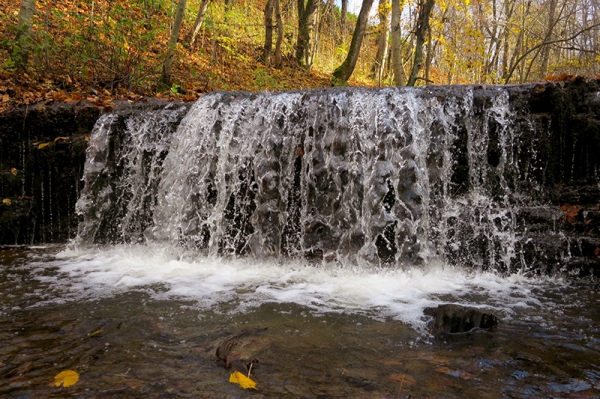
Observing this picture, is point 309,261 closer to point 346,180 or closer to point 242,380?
point 346,180

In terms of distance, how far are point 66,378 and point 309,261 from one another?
127 inches

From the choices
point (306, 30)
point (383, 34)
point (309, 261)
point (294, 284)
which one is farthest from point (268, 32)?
point (294, 284)

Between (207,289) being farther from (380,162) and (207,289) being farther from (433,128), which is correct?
(433,128)

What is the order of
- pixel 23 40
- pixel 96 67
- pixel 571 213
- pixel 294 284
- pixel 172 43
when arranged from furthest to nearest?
1. pixel 96 67
2. pixel 172 43
3. pixel 23 40
4. pixel 571 213
5. pixel 294 284

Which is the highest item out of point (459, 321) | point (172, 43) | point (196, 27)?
point (196, 27)

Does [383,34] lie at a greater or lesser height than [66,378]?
greater

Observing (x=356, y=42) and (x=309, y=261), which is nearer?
(x=309, y=261)

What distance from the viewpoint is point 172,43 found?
27.9 ft

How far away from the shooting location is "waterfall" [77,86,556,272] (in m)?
4.94

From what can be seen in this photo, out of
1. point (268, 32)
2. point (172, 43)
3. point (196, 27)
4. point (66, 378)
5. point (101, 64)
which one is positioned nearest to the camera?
point (66, 378)

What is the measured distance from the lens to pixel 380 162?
512 centimetres

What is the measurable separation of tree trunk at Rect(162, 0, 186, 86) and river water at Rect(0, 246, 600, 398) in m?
5.39

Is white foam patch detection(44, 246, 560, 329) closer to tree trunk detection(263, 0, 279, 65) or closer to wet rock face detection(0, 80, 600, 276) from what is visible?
wet rock face detection(0, 80, 600, 276)

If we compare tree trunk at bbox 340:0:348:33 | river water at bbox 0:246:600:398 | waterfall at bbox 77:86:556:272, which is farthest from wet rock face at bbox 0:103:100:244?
tree trunk at bbox 340:0:348:33
